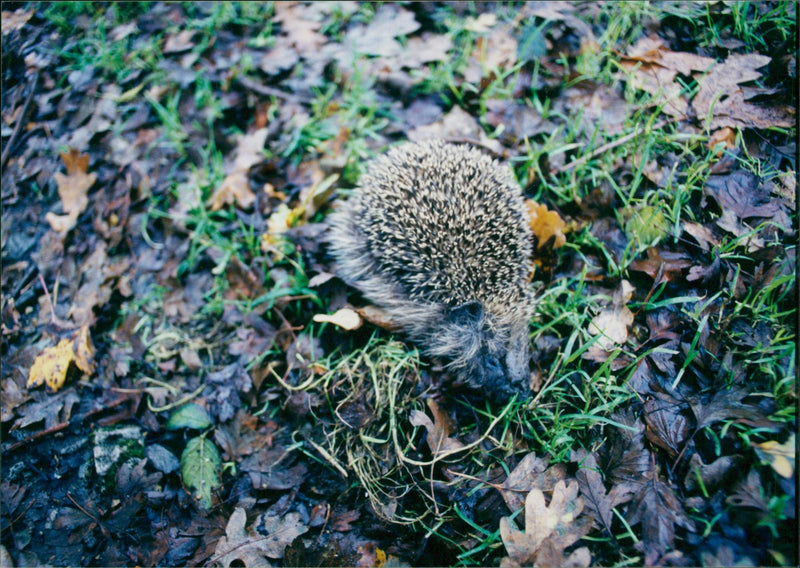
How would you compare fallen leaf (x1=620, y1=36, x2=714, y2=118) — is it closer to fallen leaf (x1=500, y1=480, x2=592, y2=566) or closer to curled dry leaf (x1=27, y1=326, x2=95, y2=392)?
fallen leaf (x1=500, y1=480, x2=592, y2=566)

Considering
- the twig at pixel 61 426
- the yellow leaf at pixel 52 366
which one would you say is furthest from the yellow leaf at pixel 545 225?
the yellow leaf at pixel 52 366

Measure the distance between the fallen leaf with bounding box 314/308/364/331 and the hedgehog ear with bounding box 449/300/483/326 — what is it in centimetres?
67

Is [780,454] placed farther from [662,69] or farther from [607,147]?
[662,69]

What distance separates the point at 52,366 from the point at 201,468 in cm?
143

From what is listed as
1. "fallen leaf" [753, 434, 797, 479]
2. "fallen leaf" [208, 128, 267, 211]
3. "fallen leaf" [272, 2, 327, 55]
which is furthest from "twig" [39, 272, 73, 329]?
"fallen leaf" [753, 434, 797, 479]

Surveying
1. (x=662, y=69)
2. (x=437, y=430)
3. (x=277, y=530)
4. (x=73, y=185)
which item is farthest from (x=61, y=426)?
(x=662, y=69)

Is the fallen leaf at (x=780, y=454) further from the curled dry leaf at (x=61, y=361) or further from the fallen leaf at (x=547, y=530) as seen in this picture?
the curled dry leaf at (x=61, y=361)

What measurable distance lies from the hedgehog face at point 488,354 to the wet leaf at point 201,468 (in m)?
1.68

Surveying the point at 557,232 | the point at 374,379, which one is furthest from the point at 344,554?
the point at 557,232

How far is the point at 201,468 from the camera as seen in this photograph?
2.78 m

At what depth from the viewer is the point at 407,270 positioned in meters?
3.20

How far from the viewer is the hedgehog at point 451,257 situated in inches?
118

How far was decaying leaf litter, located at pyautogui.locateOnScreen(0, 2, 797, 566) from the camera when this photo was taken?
2285 millimetres

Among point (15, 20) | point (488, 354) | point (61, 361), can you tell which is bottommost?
point (488, 354)
